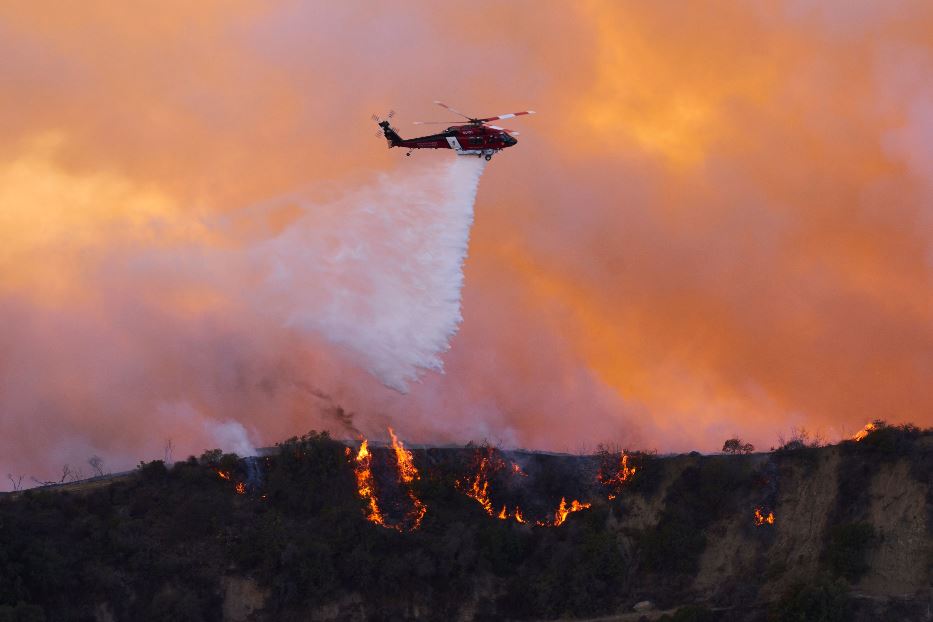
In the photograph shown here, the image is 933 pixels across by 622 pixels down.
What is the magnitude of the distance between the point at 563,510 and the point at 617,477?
4.75 m

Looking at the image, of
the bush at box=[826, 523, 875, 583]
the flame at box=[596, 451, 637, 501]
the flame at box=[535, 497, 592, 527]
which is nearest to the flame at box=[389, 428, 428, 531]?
the flame at box=[535, 497, 592, 527]

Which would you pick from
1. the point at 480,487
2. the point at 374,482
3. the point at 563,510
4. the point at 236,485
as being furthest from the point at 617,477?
the point at 236,485

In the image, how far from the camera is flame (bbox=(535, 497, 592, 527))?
4461 inches

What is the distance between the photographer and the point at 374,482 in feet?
375

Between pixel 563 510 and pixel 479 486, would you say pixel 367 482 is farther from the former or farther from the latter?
pixel 563 510

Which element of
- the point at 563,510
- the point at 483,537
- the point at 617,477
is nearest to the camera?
the point at 483,537

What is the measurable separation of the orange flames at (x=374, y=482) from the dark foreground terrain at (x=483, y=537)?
180 millimetres

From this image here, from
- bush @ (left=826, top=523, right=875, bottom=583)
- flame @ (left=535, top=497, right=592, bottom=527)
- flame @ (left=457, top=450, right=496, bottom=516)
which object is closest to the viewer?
bush @ (left=826, top=523, right=875, bottom=583)

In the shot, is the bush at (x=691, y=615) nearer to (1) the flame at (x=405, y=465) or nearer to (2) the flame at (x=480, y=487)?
(2) the flame at (x=480, y=487)

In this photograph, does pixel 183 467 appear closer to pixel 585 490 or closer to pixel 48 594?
pixel 48 594

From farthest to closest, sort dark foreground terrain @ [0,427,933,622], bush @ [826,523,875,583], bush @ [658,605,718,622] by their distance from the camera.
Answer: bush @ [826,523,875,583]
dark foreground terrain @ [0,427,933,622]
bush @ [658,605,718,622]

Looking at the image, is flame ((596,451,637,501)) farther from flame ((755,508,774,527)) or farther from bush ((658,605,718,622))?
bush ((658,605,718,622))

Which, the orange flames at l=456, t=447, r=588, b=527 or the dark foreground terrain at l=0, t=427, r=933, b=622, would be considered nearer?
the dark foreground terrain at l=0, t=427, r=933, b=622

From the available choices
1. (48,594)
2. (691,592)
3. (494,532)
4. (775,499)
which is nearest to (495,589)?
(494,532)
